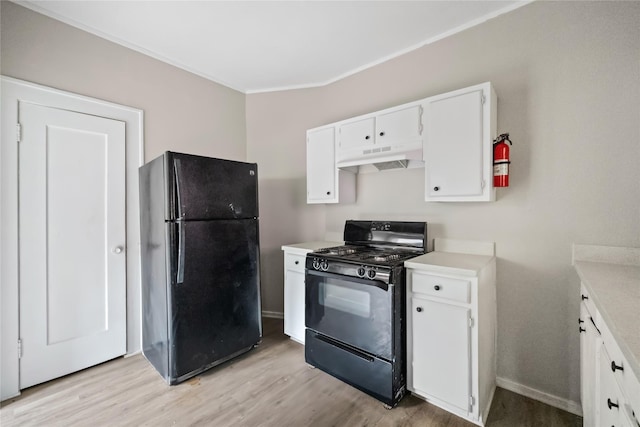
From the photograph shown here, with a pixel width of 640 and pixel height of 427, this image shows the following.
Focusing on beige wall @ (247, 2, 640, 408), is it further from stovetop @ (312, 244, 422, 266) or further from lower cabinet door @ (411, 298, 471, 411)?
lower cabinet door @ (411, 298, 471, 411)

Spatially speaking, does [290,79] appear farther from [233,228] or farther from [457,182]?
[457,182]

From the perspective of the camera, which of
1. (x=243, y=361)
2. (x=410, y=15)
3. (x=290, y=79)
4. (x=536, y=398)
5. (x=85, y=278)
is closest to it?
(x=536, y=398)

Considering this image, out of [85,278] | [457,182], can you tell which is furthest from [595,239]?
[85,278]

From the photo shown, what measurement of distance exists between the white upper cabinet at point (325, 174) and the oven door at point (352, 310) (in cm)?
84

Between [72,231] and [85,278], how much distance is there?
15.6 inches

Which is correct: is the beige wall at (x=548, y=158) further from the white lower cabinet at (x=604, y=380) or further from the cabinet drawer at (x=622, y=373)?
the cabinet drawer at (x=622, y=373)

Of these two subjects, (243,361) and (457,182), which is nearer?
(457,182)

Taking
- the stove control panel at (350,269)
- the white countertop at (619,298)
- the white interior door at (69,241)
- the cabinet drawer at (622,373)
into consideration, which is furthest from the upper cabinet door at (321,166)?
the cabinet drawer at (622,373)

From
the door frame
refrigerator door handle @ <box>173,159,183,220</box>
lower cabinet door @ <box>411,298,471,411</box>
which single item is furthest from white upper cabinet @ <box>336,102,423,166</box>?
the door frame

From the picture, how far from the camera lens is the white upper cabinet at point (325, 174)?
267 cm

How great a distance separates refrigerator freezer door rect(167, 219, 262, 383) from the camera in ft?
6.68

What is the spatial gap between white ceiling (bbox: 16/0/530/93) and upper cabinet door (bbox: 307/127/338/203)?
0.76m

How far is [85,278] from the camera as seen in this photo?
2.26 m

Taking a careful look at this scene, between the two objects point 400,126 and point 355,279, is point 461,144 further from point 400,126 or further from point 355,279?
point 355,279
